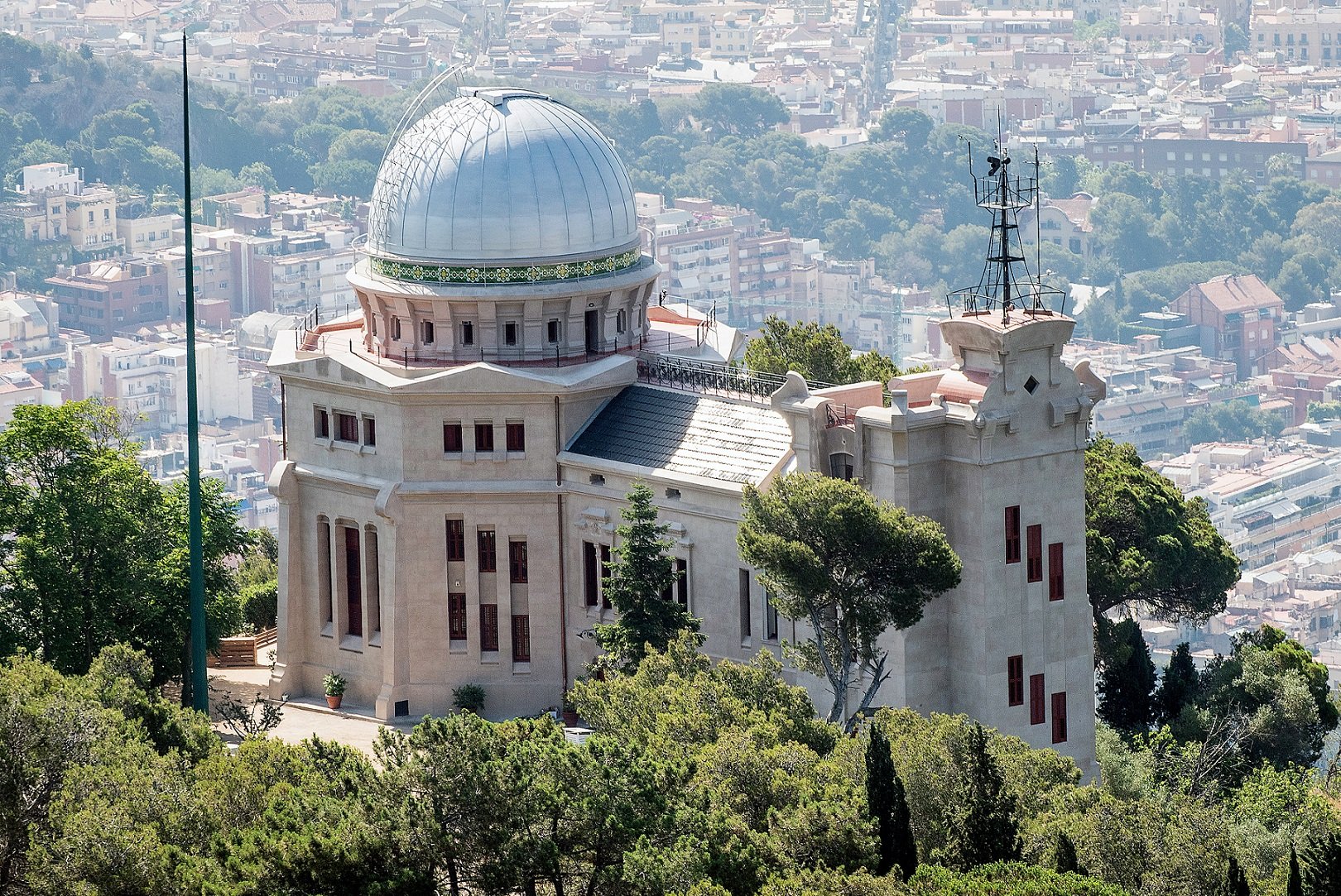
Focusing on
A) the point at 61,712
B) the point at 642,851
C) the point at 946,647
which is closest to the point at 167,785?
the point at 61,712

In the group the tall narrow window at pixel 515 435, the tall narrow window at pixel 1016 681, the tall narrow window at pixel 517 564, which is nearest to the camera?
the tall narrow window at pixel 1016 681

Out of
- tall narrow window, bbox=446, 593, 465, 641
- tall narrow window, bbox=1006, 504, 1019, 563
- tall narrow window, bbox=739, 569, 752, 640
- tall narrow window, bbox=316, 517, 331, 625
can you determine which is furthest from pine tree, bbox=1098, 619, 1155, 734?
tall narrow window, bbox=316, 517, 331, 625

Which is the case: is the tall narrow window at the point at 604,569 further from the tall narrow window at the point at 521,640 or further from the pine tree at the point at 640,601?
the pine tree at the point at 640,601

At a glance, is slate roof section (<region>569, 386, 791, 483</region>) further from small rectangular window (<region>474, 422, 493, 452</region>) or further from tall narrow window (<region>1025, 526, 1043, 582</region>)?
tall narrow window (<region>1025, 526, 1043, 582</region>)

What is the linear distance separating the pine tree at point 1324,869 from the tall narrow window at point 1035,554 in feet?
46.1

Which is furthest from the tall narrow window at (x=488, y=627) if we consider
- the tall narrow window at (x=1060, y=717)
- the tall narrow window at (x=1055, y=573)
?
the tall narrow window at (x=1055, y=573)

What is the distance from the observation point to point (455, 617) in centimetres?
7169

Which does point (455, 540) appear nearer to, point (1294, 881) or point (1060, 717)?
point (1060, 717)

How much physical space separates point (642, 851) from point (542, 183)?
96.4ft

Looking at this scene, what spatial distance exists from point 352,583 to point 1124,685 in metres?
20.8

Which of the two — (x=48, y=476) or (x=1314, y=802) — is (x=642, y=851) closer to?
(x=1314, y=802)

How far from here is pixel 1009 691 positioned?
2488 inches

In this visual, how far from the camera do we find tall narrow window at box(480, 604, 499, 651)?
2815 inches

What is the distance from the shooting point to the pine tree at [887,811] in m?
48.4
